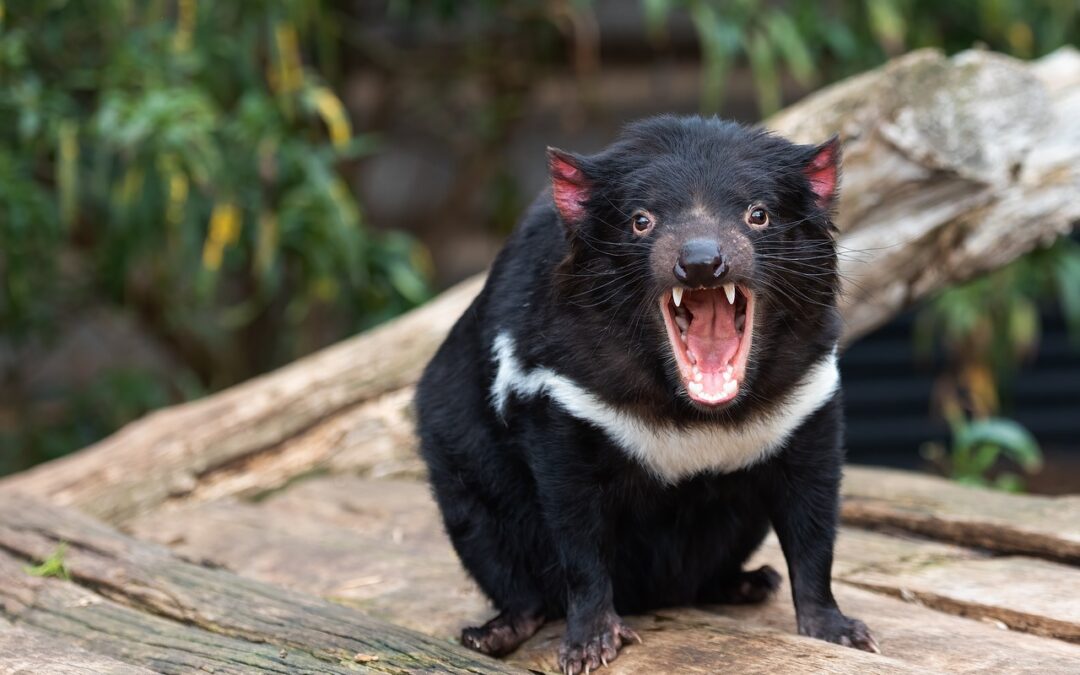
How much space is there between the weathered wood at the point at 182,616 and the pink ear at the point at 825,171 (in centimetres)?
95

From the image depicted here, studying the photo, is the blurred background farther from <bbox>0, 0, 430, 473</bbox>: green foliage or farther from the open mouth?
the open mouth

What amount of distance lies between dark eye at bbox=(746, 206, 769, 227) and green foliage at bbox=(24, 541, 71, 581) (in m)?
1.60

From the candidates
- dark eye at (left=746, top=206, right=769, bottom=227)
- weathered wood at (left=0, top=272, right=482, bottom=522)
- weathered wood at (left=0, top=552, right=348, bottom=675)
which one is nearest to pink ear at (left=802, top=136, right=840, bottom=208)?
dark eye at (left=746, top=206, right=769, bottom=227)

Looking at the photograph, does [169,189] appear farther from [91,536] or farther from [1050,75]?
[1050,75]

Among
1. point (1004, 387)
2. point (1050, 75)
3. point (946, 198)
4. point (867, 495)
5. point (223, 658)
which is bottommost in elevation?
point (1004, 387)

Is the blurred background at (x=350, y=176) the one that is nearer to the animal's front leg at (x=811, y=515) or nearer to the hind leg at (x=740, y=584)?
the hind leg at (x=740, y=584)

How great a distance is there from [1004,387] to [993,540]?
3.31 metres

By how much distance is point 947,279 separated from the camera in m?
3.69

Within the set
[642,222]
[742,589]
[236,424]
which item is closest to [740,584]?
[742,589]

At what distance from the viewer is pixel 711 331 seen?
2.21 metres

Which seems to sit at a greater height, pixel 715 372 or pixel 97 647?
pixel 715 372

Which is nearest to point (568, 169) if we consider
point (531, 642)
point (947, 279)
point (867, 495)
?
point (531, 642)

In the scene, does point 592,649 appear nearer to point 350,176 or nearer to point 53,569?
point 53,569

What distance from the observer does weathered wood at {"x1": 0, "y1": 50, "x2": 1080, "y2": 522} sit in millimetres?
3414
